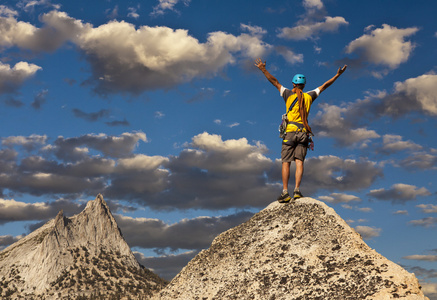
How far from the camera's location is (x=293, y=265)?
1043 centimetres

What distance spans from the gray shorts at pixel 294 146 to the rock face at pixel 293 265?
1184 mm

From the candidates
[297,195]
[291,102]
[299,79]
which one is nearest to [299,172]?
[297,195]

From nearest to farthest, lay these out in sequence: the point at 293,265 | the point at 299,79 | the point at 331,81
A: the point at 293,265, the point at 299,79, the point at 331,81

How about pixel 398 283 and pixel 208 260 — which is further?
pixel 208 260

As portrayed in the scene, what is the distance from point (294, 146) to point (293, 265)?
369cm

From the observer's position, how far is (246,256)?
11430 mm

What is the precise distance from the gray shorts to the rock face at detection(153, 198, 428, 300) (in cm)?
118

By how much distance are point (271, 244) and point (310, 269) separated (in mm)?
1379

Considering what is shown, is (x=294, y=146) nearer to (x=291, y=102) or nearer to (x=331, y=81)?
(x=291, y=102)

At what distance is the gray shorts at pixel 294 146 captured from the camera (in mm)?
13078

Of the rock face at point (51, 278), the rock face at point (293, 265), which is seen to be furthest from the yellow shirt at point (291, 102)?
the rock face at point (51, 278)

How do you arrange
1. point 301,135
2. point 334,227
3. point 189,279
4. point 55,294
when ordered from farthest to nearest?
point 55,294, point 301,135, point 189,279, point 334,227

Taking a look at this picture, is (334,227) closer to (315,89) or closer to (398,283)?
(398,283)

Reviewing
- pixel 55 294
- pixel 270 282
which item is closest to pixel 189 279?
pixel 270 282
